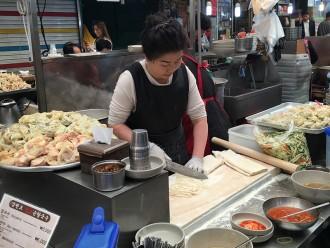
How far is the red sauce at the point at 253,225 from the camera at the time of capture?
5.01ft

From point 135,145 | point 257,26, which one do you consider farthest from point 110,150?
point 257,26

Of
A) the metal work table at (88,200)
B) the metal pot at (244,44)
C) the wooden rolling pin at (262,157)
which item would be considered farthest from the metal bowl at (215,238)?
the metal pot at (244,44)

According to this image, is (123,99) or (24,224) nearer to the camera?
(24,224)

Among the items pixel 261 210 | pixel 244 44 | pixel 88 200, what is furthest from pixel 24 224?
pixel 244 44

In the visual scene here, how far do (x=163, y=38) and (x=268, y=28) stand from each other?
2.73 meters

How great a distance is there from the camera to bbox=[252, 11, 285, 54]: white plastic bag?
14.0 feet

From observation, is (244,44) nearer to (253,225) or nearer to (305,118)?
(305,118)

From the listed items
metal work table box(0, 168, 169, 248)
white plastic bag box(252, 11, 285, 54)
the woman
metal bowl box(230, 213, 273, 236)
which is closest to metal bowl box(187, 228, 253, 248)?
metal bowl box(230, 213, 273, 236)

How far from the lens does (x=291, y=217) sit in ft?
5.34

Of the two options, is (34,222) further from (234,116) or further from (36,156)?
(234,116)

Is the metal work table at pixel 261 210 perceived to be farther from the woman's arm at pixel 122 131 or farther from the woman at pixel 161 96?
the woman's arm at pixel 122 131

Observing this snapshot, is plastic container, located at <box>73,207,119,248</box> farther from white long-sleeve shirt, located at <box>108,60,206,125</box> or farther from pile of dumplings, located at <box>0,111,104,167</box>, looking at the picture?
white long-sleeve shirt, located at <box>108,60,206,125</box>

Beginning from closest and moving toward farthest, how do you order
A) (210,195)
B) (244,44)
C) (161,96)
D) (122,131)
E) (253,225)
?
(253,225) < (210,195) < (122,131) < (161,96) < (244,44)

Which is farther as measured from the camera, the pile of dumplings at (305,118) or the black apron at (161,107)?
the pile of dumplings at (305,118)
